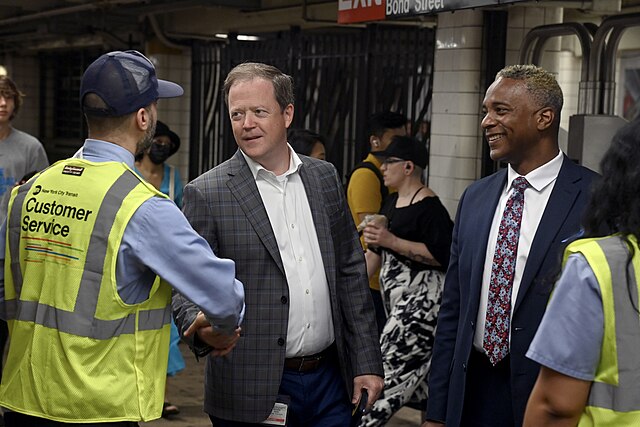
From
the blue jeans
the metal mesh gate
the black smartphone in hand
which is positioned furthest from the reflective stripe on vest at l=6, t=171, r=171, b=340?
the metal mesh gate

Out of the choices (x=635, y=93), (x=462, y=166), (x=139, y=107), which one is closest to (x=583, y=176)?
(x=139, y=107)

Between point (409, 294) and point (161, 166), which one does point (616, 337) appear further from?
point (161, 166)

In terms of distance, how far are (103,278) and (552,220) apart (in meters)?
1.60

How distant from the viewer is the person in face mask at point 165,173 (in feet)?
24.2

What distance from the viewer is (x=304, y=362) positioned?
396 centimetres

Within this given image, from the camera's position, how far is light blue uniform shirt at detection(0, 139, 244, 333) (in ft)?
10.1

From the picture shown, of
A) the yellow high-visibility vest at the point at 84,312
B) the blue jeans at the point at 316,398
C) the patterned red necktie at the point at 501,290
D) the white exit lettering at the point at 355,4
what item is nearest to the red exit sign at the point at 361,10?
the white exit lettering at the point at 355,4

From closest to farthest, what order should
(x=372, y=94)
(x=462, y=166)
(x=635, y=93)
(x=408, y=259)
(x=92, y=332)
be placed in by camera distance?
(x=92, y=332) < (x=408, y=259) < (x=462, y=166) < (x=372, y=94) < (x=635, y=93)

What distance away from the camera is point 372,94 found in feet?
30.9

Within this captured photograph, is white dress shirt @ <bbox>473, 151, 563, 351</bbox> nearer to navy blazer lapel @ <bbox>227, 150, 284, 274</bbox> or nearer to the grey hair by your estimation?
navy blazer lapel @ <bbox>227, 150, 284, 274</bbox>

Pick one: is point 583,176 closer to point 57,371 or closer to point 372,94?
point 57,371

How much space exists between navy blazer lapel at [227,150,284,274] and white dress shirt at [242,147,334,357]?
0.04m

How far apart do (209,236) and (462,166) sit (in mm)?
3976

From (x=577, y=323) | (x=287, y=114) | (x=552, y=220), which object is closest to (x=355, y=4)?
(x=287, y=114)
